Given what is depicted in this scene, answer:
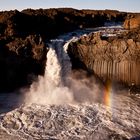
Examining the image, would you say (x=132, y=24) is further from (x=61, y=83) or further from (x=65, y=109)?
(x=65, y=109)

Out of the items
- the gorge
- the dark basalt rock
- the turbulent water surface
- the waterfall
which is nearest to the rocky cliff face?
Result: the gorge

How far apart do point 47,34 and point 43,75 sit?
5289 millimetres

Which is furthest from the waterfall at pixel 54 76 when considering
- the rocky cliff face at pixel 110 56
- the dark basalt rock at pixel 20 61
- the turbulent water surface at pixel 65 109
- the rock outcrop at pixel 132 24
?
the rock outcrop at pixel 132 24

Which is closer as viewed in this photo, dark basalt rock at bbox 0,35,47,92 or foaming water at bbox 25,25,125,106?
foaming water at bbox 25,25,125,106

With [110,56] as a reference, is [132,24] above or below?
above

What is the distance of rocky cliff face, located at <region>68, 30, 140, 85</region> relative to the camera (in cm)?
3058

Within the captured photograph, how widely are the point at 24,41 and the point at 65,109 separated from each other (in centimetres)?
883

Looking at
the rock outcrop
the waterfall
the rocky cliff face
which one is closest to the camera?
the waterfall

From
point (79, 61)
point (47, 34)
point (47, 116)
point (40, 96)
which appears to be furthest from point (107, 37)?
point (47, 116)

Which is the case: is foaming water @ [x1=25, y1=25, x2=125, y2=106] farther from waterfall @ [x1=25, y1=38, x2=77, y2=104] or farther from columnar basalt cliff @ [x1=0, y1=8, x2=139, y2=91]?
columnar basalt cliff @ [x1=0, y1=8, x2=139, y2=91]

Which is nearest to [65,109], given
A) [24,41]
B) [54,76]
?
[54,76]

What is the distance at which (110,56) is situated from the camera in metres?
31.0

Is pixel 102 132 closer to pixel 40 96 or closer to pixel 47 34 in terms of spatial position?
pixel 40 96

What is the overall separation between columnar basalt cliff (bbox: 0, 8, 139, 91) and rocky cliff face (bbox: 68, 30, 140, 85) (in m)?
3.23
